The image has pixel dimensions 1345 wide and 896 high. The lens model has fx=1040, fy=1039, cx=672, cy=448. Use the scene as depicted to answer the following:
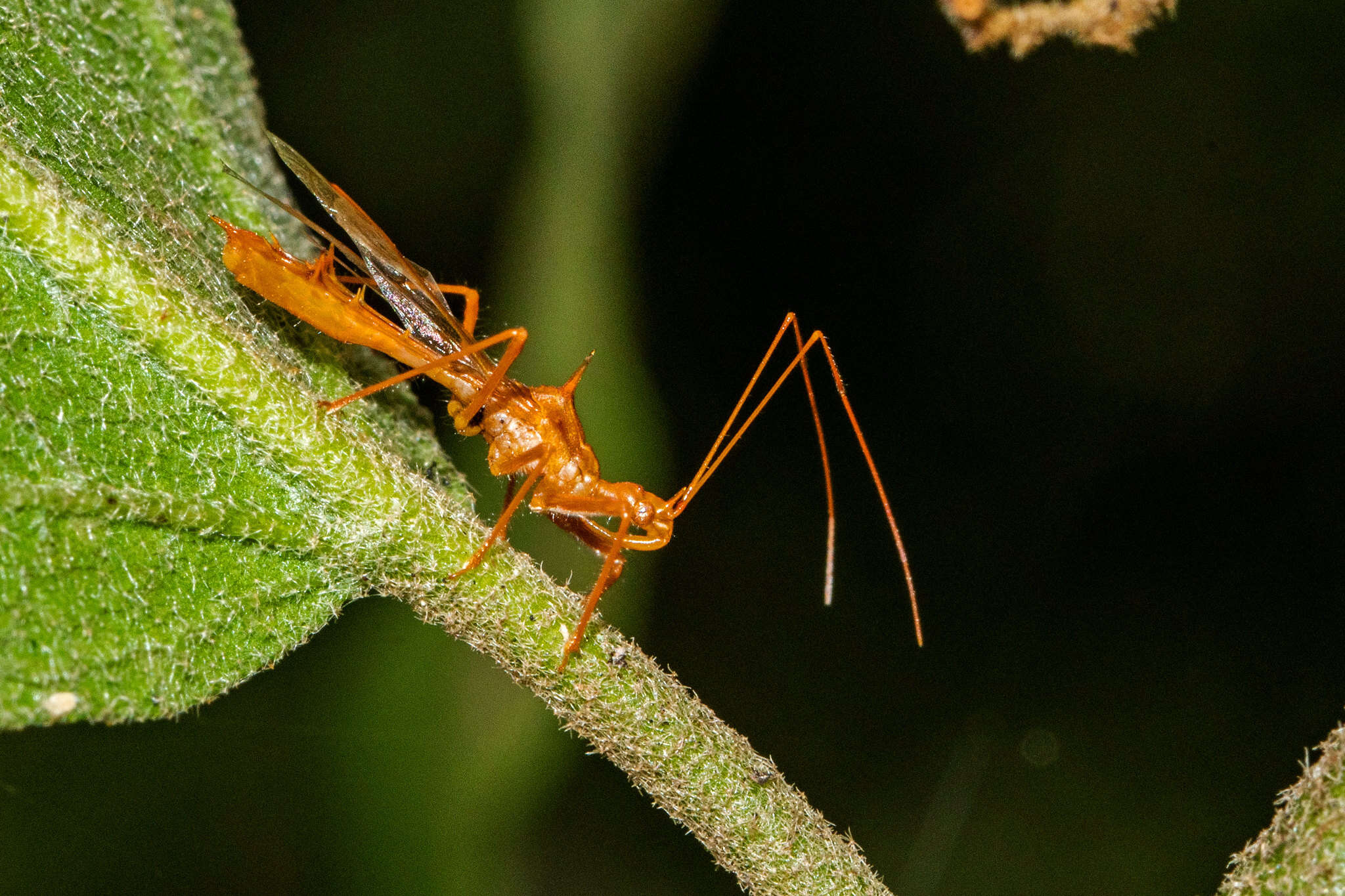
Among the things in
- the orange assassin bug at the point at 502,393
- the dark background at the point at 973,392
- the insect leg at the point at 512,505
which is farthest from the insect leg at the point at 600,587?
the dark background at the point at 973,392

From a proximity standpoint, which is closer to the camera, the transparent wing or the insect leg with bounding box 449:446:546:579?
the insect leg with bounding box 449:446:546:579

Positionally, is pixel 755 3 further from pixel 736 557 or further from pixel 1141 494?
pixel 1141 494

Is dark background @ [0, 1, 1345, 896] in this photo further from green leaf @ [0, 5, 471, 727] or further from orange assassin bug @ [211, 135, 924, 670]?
green leaf @ [0, 5, 471, 727]

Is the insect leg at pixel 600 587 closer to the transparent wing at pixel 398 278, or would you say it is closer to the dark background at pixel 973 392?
the transparent wing at pixel 398 278

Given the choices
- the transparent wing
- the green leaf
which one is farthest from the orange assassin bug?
the green leaf

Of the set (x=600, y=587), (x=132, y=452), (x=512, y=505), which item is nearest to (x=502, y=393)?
(x=512, y=505)
